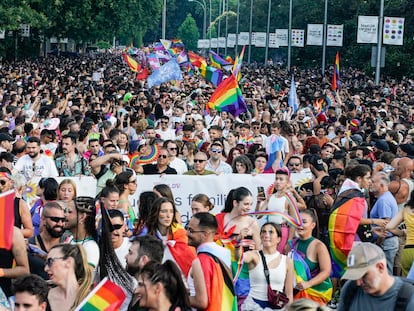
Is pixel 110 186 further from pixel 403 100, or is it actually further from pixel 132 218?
pixel 403 100

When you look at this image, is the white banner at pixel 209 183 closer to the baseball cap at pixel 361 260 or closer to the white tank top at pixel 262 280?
the white tank top at pixel 262 280

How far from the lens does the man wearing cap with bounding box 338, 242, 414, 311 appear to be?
19.6ft

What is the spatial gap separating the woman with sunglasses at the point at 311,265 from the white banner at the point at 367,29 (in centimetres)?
3230

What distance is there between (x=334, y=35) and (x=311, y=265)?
1811 inches

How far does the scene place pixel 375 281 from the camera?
599cm

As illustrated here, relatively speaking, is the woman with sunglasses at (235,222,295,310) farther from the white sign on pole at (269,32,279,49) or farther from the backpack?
the white sign on pole at (269,32,279,49)

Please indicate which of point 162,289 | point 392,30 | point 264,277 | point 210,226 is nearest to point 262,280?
point 264,277

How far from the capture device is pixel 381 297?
6059 millimetres

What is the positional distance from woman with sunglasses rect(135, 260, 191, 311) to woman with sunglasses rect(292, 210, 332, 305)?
95.5 inches

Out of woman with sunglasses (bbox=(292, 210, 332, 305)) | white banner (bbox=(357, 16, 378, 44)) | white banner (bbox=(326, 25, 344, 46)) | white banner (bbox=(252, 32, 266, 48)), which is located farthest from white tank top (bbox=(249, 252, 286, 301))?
white banner (bbox=(252, 32, 266, 48))

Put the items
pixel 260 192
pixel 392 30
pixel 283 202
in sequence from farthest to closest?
pixel 392 30, pixel 260 192, pixel 283 202

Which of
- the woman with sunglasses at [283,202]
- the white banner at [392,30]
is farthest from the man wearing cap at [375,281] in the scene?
the white banner at [392,30]

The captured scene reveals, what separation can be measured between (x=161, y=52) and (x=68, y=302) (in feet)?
106

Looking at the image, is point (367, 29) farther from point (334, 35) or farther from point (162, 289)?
point (162, 289)
